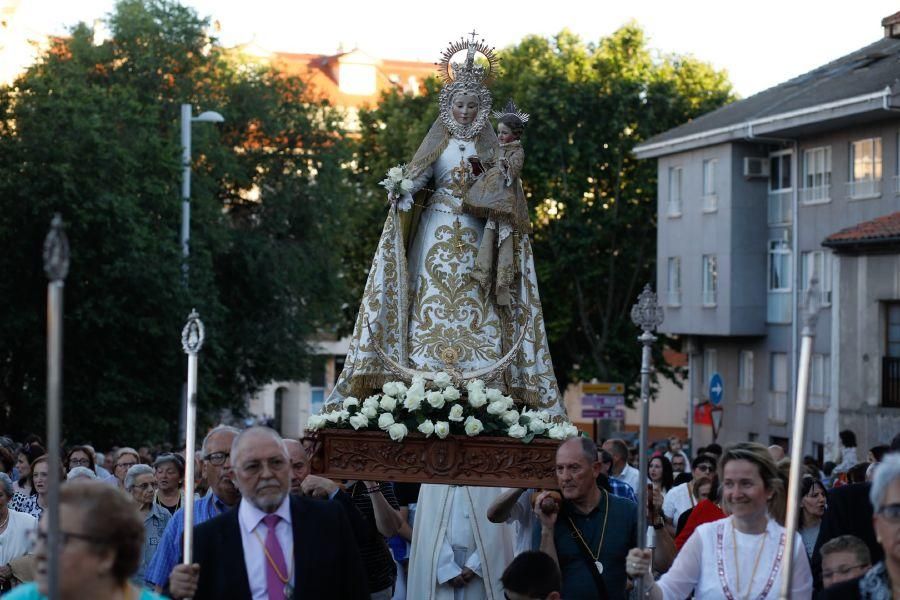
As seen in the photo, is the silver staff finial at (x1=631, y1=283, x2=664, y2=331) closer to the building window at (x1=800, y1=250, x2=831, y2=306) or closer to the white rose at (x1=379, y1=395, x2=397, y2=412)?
the white rose at (x1=379, y1=395, x2=397, y2=412)

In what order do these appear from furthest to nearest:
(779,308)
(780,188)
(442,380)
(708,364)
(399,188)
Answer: (708,364) → (779,308) → (780,188) → (399,188) → (442,380)

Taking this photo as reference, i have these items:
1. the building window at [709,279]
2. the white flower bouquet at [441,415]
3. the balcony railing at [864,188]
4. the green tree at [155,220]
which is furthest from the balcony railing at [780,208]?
the white flower bouquet at [441,415]

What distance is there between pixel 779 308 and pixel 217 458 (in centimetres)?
4150

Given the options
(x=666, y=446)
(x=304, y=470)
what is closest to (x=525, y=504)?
(x=304, y=470)

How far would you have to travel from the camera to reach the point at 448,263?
11586mm

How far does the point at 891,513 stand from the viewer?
6.12 m

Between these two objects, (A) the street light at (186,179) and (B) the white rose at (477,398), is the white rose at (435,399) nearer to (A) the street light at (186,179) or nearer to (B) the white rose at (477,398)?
(B) the white rose at (477,398)

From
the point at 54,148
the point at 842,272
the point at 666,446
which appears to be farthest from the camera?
the point at 842,272

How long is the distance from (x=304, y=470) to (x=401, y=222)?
223cm

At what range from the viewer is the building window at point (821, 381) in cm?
4591

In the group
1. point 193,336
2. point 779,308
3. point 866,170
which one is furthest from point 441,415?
point 779,308

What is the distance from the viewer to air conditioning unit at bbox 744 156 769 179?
4903 cm

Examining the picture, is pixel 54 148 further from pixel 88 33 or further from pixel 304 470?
pixel 304 470

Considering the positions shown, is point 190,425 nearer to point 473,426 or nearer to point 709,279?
point 473,426
